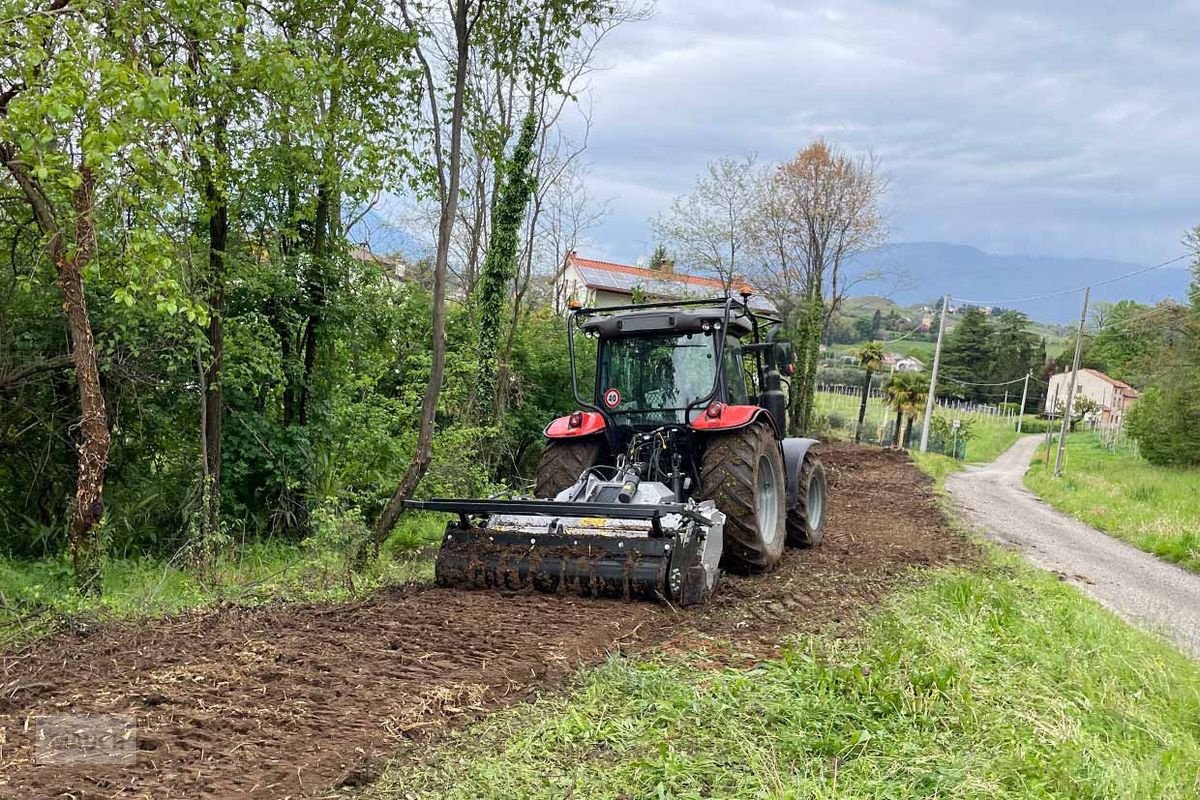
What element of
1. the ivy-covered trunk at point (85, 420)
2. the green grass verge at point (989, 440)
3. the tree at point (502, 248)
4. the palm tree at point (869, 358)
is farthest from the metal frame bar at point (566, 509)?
the green grass verge at point (989, 440)

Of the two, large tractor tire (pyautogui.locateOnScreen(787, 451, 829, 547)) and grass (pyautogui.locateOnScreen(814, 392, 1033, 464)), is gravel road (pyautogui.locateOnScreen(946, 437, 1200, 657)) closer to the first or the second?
large tractor tire (pyautogui.locateOnScreen(787, 451, 829, 547))

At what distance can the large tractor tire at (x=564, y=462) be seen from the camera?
785 cm

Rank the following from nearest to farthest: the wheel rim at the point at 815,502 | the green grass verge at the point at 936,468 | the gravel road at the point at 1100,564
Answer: the gravel road at the point at 1100,564 < the wheel rim at the point at 815,502 < the green grass verge at the point at 936,468

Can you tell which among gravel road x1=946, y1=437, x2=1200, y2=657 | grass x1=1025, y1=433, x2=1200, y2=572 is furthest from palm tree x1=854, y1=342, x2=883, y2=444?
gravel road x1=946, y1=437, x2=1200, y2=657

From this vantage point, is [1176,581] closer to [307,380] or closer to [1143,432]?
[307,380]

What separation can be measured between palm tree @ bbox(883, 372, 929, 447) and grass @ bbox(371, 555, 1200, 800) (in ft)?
130

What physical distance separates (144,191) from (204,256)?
8.04 feet

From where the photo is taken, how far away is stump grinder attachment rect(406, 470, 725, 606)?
6070mm

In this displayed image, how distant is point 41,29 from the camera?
5375mm

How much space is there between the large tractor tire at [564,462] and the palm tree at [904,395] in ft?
125

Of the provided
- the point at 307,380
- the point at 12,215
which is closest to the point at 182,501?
the point at 307,380

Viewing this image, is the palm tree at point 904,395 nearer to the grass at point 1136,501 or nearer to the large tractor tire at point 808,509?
the grass at point 1136,501

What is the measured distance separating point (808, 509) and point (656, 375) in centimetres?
261

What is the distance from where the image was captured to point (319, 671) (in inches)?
174
